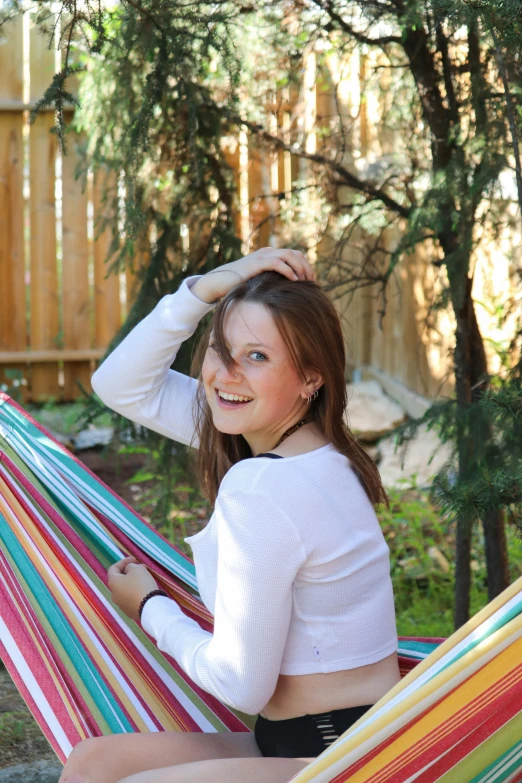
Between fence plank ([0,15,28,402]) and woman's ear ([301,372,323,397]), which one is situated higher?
fence plank ([0,15,28,402])

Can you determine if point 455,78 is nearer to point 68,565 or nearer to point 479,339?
point 479,339

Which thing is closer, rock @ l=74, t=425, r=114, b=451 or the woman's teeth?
the woman's teeth

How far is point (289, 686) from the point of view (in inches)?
55.2

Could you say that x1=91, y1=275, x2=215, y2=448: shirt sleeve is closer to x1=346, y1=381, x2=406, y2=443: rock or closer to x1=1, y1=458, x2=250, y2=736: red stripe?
x1=1, y1=458, x2=250, y2=736: red stripe

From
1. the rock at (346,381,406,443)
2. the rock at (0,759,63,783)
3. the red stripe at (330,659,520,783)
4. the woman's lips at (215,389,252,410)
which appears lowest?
the rock at (0,759,63,783)

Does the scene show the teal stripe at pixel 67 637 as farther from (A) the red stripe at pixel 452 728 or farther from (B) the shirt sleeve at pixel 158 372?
(A) the red stripe at pixel 452 728

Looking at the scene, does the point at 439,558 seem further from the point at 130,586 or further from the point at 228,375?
the point at 228,375

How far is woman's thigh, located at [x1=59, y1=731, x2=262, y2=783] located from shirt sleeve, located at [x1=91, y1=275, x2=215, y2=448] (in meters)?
0.57

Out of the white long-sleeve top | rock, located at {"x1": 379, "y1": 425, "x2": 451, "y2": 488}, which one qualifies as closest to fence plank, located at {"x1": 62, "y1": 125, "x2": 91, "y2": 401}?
rock, located at {"x1": 379, "y1": 425, "x2": 451, "y2": 488}

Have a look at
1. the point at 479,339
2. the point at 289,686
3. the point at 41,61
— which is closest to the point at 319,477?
the point at 289,686

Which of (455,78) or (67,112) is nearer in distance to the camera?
(455,78)

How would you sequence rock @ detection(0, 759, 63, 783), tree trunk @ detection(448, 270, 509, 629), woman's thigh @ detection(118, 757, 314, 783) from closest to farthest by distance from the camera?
woman's thigh @ detection(118, 757, 314, 783) → rock @ detection(0, 759, 63, 783) → tree trunk @ detection(448, 270, 509, 629)

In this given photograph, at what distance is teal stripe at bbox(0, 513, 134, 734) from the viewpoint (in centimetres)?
153

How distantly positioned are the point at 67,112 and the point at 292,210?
294cm
